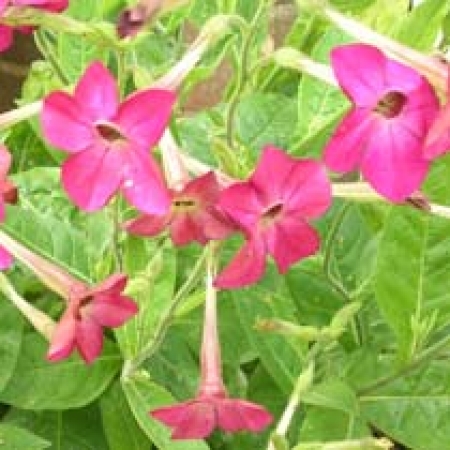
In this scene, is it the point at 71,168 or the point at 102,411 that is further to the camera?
the point at 102,411

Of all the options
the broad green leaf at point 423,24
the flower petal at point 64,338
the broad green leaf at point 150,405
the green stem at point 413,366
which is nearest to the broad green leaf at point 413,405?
the green stem at point 413,366

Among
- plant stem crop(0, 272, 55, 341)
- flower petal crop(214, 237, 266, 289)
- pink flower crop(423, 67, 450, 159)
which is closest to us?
pink flower crop(423, 67, 450, 159)

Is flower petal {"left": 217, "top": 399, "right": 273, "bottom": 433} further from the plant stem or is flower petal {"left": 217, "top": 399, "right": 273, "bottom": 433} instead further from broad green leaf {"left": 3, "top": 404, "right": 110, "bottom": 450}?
broad green leaf {"left": 3, "top": 404, "right": 110, "bottom": 450}

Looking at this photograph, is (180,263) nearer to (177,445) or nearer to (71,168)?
(177,445)

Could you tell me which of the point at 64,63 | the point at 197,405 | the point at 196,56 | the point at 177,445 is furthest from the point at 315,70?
the point at 64,63

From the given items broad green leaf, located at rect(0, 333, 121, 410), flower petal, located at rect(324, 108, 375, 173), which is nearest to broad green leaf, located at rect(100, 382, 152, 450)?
broad green leaf, located at rect(0, 333, 121, 410)

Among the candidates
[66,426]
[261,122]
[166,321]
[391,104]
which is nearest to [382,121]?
[391,104]
